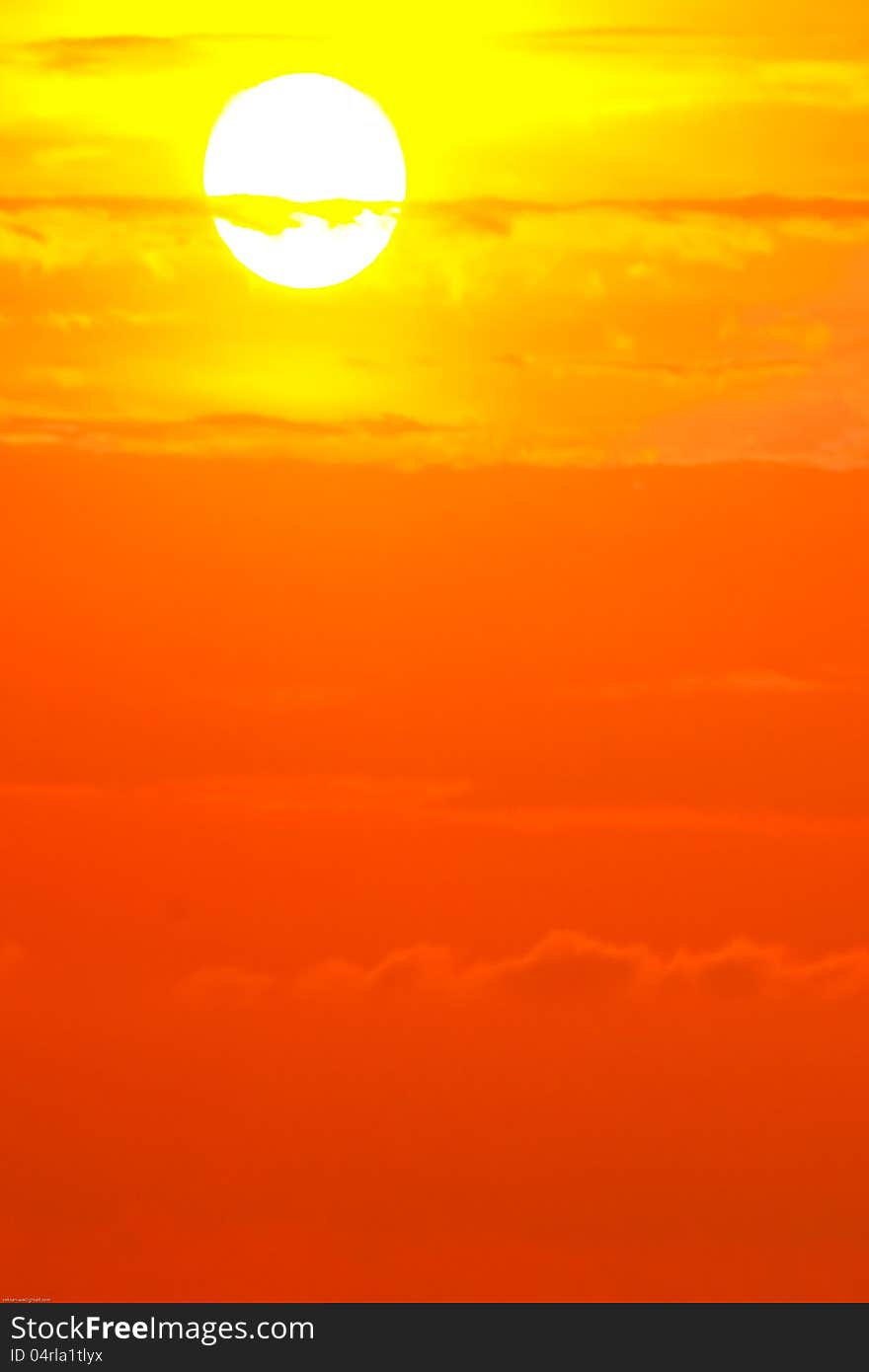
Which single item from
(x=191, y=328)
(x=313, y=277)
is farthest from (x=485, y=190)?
(x=191, y=328)

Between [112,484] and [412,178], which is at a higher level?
[412,178]

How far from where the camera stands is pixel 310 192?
262 cm

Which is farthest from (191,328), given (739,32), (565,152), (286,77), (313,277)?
(739,32)

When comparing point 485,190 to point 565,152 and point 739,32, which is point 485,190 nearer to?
point 565,152

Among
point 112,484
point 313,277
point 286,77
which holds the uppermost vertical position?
point 286,77

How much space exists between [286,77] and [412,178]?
0.75 feet

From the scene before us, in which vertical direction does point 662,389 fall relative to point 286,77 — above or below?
below

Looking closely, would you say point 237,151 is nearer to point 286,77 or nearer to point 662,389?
point 286,77

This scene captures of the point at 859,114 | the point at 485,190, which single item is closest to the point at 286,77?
the point at 485,190

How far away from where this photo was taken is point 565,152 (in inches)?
107

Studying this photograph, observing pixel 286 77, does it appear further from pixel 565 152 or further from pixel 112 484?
pixel 112 484

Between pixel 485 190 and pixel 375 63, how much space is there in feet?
0.79

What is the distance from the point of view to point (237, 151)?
2676 millimetres

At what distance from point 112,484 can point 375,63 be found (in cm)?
72
